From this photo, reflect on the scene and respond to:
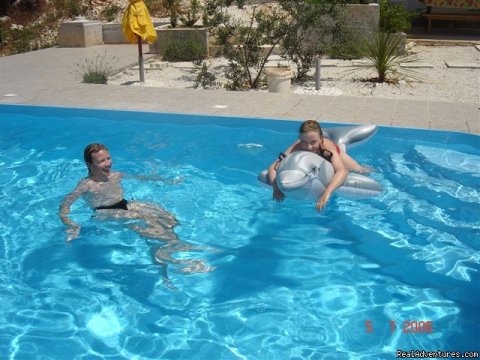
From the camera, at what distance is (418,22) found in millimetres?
16828

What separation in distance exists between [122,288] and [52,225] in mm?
1434

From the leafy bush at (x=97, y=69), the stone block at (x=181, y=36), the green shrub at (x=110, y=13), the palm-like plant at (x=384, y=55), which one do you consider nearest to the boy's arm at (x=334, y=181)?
the palm-like plant at (x=384, y=55)

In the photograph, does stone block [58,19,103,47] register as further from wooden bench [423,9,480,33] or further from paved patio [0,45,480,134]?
wooden bench [423,9,480,33]

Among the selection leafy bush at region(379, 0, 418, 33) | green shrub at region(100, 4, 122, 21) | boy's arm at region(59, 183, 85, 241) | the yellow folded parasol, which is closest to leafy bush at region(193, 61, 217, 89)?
the yellow folded parasol

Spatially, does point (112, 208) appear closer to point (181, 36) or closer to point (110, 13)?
point (181, 36)

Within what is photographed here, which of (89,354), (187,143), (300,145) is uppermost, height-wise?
(300,145)

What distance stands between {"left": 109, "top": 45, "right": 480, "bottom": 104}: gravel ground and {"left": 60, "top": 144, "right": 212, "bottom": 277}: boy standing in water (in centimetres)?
537

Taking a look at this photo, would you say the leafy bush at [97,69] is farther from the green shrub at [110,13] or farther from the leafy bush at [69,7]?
the leafy bush at [69,7]

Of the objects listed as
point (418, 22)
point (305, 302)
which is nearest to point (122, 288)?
point (305, 302)

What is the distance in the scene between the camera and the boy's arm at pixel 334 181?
13.9 ft

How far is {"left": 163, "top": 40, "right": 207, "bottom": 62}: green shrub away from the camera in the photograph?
42.9ft

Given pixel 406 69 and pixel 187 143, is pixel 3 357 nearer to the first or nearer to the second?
pixel 187 143

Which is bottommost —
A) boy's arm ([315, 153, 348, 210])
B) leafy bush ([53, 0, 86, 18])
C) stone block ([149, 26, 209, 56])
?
boy's arm ([315, 153, 348, 210])

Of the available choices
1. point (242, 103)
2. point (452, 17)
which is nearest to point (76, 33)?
point (242, 103)
